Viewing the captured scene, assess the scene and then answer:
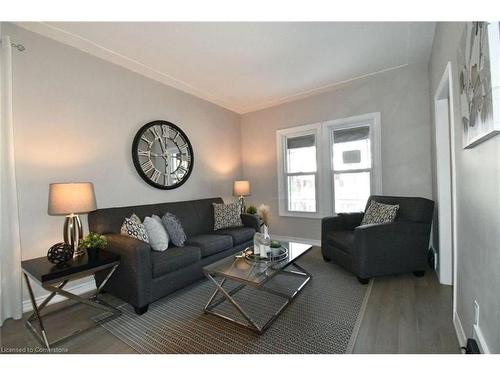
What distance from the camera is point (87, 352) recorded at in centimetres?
160

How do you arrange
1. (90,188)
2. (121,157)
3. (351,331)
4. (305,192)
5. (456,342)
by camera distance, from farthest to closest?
(305,192) < (121,157) < (90,188) < (351,331) < (456,342)

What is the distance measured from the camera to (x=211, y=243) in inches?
110

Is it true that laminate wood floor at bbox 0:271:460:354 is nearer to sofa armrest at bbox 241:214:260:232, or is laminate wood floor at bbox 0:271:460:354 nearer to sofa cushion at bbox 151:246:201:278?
sofa cushion at bbox 151:246:201:278

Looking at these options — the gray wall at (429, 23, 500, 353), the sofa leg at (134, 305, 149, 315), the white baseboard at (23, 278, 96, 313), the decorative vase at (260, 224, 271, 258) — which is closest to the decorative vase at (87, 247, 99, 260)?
the sofa leg at (134, 305, 149, 315)

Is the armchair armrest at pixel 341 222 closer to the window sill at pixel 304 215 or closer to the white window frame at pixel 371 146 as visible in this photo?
the white window frame at pixel 371 146

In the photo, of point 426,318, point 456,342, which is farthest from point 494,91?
point 426,318

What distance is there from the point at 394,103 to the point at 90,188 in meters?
3.96

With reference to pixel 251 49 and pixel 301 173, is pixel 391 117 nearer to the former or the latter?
pixel 301 173

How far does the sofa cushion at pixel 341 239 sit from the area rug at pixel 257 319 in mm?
392

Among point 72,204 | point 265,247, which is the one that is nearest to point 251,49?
point 265,247

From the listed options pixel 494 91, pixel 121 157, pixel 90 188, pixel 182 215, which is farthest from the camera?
pixel 182 215

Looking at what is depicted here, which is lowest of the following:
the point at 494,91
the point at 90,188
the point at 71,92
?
the point at 90,188

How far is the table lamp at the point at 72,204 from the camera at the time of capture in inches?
77.9
